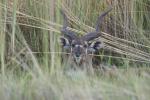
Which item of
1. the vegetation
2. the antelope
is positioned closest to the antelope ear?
the antelope

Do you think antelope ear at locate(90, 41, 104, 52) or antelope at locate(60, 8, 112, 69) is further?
antelope ear at locate(90, 41, 104, 52)

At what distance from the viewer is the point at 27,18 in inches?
255

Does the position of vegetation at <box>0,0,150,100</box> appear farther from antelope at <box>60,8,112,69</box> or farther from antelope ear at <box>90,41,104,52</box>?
antelope ear at <box>90,41,104,52</box>

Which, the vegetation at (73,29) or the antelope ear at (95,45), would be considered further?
the antelope ear at (95,45)

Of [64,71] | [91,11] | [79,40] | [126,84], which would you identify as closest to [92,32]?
[79,40]

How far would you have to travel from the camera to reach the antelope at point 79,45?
562 centimetres

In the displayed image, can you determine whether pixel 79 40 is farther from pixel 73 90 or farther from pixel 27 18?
pixel 73 90

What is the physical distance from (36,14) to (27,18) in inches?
7.0

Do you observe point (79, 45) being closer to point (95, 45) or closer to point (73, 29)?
point (95, 45)

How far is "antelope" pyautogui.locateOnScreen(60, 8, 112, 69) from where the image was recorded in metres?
5.62

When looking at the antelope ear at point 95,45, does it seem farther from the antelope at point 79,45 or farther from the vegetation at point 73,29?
the vegetation at point 73,29

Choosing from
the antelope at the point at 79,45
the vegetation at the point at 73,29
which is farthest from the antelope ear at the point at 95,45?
the vegetation at the point at 73,29

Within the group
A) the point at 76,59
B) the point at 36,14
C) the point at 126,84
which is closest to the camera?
the point at 126,84

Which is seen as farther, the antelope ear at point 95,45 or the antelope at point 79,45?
the antelope ear at point 95,45
